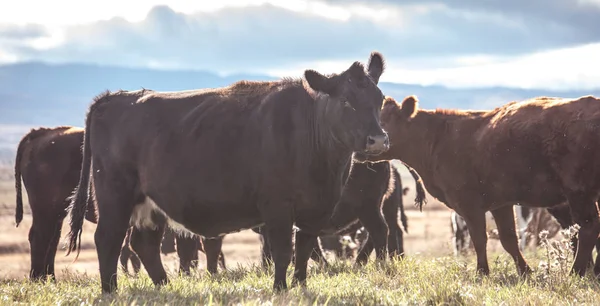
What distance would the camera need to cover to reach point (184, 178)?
7734 millimetres

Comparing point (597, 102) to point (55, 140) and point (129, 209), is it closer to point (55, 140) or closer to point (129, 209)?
point (129, 209)

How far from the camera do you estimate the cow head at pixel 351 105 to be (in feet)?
23.4

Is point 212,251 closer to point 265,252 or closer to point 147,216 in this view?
point 265,252

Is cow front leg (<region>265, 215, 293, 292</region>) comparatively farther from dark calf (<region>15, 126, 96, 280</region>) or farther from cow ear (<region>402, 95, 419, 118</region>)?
dark calf (<region>15, 126, 96, 280</region>)

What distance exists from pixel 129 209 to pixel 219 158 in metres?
1.22

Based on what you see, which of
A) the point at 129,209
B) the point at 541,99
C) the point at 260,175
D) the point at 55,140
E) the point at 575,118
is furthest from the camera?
the point at 55,140

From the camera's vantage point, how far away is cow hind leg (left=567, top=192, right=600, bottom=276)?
870cm

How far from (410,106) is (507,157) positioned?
72.6 inches

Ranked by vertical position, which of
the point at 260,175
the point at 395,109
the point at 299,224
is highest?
the point at 395,109

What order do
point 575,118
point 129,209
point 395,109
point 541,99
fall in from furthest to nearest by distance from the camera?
point 395,109 < point 541,99 < point 575,118 < point 129,209

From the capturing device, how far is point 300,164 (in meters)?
7.38

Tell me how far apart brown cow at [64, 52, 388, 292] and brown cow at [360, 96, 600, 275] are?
2.46m

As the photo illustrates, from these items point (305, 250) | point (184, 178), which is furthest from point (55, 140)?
point (305, 250)

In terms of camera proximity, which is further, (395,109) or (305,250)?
(395,109)
